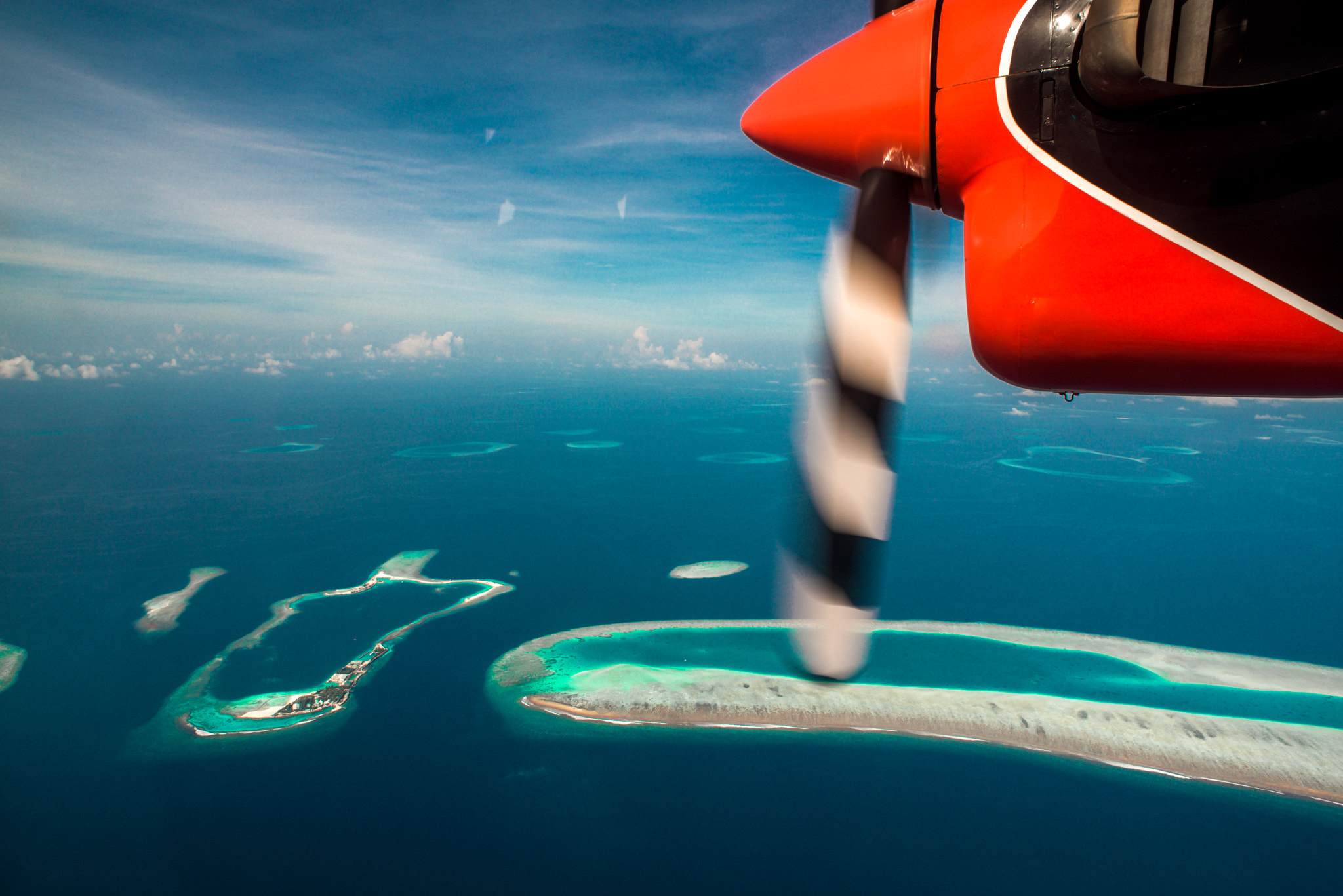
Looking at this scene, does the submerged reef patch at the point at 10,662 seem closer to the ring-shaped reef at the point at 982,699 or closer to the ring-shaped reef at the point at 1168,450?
the ring-shaped reef at the point at 982,699

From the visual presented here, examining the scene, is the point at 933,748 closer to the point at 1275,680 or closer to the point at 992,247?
the point at 1275,680

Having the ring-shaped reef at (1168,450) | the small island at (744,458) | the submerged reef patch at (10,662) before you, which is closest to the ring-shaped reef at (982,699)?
the submerged reef patch at (10,662)

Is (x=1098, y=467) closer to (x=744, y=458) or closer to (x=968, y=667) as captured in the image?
(x=744, y=458)

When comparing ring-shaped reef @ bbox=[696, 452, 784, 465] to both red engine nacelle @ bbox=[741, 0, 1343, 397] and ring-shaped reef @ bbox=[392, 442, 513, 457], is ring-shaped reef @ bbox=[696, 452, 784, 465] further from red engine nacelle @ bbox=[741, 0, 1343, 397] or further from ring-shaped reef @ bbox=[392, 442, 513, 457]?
red engine nacelle @ bbox=[741, 0, 1343, 397]

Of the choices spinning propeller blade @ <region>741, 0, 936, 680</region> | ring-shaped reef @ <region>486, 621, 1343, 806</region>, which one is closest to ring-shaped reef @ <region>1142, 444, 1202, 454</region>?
ring-shaped reef @ <region>486, 621, 1343, 806</region>

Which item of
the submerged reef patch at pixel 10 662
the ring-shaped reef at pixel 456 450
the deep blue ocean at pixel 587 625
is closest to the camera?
the deep blue ocean at pixel 587 625

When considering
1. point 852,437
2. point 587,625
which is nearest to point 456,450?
point 587,625

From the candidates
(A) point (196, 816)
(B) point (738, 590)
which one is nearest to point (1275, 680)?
(B) point (738, 590)
